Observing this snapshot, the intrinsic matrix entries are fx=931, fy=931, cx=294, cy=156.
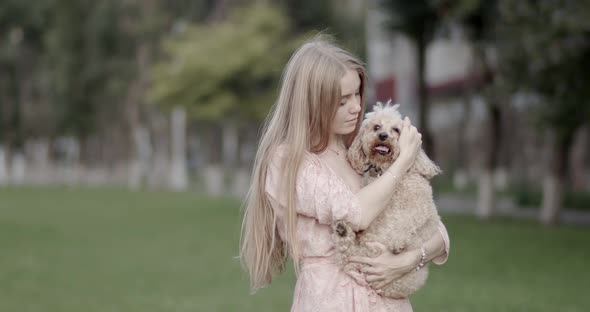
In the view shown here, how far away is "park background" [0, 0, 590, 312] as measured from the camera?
44.9 ft

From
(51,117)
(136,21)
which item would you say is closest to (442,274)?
(136,21)

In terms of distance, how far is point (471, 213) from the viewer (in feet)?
85.2

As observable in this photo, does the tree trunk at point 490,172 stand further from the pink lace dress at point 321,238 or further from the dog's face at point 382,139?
the pink lace dress at point 321,238

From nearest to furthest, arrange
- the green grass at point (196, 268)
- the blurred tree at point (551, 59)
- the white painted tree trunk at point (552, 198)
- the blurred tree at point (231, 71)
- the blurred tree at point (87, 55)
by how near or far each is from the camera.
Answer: the green grass at point (196, 268)
the blurred tree at point (551, 59)
the white painted tree trunk at point (552, 198)
the blurred tree at point (231, 71)
the blurred tree at point (87, 55)

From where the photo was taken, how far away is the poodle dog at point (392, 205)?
374 centimetres

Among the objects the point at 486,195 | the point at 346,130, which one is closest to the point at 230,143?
the point at 486,195

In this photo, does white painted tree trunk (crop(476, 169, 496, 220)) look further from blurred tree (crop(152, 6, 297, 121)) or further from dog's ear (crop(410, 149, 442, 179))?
dog's ear (crop(410, 149, 442, 179))

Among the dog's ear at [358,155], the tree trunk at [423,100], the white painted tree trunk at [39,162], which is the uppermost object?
the dog's ear at [358,155]

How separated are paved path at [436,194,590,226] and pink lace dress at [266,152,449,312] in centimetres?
1915

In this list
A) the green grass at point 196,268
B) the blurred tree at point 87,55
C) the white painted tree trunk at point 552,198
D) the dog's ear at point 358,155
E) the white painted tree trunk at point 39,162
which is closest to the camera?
the dog's ear at point 358,155

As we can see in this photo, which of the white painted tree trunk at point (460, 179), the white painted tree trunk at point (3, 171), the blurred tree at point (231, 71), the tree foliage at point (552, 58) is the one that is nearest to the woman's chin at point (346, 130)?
the tree foliage at point (552, 58)

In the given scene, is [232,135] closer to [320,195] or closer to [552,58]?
[552,58]

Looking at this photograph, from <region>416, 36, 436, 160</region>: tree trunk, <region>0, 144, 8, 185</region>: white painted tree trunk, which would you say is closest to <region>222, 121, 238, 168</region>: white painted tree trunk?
Answer: <region>416, 36, 436, 160</region>: tree trunk

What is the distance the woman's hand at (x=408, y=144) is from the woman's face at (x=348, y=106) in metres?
0.21
